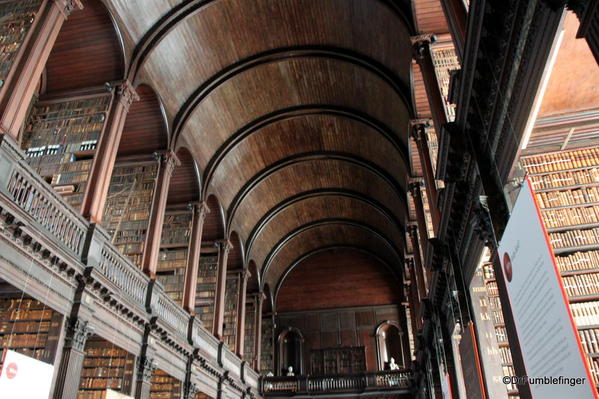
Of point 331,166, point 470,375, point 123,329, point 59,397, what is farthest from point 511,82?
point 331,166

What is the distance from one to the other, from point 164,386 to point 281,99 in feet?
26.1

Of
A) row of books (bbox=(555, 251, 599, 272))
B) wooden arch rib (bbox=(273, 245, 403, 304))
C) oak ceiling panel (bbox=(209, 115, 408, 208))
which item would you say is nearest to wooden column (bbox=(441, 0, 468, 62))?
row of books (bbox=(555, 251, 599, 272))

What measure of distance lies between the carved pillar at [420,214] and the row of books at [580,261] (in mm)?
4614

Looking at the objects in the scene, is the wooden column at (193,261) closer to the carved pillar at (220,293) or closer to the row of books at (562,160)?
the carved pillar at (220,293)

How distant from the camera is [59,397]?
20.2 ft

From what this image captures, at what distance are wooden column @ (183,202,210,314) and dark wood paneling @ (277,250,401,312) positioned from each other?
9.48 metres

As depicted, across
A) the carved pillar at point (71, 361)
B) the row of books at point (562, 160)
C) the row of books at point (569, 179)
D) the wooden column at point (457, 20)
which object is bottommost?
the carved pillar at point (71, 361)

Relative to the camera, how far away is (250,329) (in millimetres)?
18016

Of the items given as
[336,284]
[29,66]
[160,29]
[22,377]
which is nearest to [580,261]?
[22,377]

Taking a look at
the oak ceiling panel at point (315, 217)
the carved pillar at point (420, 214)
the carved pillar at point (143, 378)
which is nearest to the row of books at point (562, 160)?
the carved pillar at point (420, 214)

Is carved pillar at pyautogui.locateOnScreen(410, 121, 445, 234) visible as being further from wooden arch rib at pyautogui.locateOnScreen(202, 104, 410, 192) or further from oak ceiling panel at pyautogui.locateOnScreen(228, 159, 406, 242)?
oak ceiling panel at pyautogui.locateOnScreen(228, 159, 406, 242)

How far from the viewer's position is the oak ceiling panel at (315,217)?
18.2 m

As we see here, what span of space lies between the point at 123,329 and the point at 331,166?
394 inches

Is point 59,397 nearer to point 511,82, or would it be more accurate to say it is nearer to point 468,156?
point 468,156
